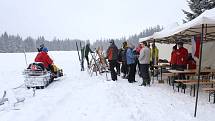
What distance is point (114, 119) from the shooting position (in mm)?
7781

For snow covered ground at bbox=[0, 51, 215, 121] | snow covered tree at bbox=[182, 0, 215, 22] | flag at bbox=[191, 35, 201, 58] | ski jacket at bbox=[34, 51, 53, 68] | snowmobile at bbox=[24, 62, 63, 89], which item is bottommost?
snow covered ground at bbox=[0, 51, 215, 121]

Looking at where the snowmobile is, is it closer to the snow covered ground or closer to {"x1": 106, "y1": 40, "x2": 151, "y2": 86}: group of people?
the snow covered ground

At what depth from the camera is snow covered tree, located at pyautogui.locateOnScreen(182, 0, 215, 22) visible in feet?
85.3

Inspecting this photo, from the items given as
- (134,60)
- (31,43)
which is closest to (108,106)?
(134,60)

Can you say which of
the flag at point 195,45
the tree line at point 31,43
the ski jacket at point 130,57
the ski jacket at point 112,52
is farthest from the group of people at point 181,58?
the tree line at point 31,43

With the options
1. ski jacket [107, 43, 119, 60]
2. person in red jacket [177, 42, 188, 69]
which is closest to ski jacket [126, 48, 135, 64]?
ski jacket [107, 43, 119, 60]

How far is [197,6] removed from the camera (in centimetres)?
2695

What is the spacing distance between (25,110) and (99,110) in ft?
6.78

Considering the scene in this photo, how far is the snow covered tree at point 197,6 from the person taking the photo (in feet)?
85.3

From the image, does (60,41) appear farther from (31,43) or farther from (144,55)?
(144,55)

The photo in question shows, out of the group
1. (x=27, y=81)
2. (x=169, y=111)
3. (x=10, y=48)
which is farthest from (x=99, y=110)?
(x=10, y=48)

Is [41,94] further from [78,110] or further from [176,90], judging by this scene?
[176,90]

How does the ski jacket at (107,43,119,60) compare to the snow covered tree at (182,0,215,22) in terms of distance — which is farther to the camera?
the snow covered tree at (182,0,215,22)

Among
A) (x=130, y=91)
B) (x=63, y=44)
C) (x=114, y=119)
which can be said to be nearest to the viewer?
(x=114, y=119)
